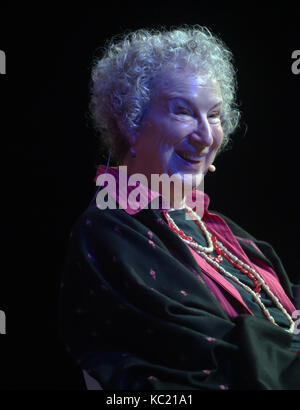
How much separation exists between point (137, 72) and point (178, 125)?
215 millimetres

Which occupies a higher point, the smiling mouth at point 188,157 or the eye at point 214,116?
the eye at point 214,116

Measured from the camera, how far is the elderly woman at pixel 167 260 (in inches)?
48.3

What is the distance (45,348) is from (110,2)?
131cm

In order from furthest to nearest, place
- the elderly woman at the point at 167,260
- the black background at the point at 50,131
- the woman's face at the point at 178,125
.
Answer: the black background at the point at 50,131, the woman's face at the point at 178,125, the elderly woman at the point at 167,260

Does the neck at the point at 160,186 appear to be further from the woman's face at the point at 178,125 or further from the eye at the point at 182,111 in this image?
the eye at the point at 182,111

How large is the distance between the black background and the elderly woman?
18 cm

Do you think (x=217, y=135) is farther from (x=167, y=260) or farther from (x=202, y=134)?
(x=167, y=260)

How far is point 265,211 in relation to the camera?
2.24 m

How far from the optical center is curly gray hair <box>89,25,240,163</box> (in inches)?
60.4

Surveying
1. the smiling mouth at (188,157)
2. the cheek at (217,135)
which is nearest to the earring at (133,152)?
the smiling mouth at (188,157)

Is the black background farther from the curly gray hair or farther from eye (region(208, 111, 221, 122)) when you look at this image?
eye (region(208, 111, 221, 122))

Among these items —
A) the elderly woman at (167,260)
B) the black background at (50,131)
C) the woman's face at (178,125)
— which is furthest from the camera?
the black background at (50,131)

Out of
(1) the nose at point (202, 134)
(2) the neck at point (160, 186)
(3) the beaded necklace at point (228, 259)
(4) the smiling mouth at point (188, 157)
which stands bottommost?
(3) the beaded necklace at point (228, 259)

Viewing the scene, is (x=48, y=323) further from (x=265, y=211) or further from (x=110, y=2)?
(x=110, y=2)
